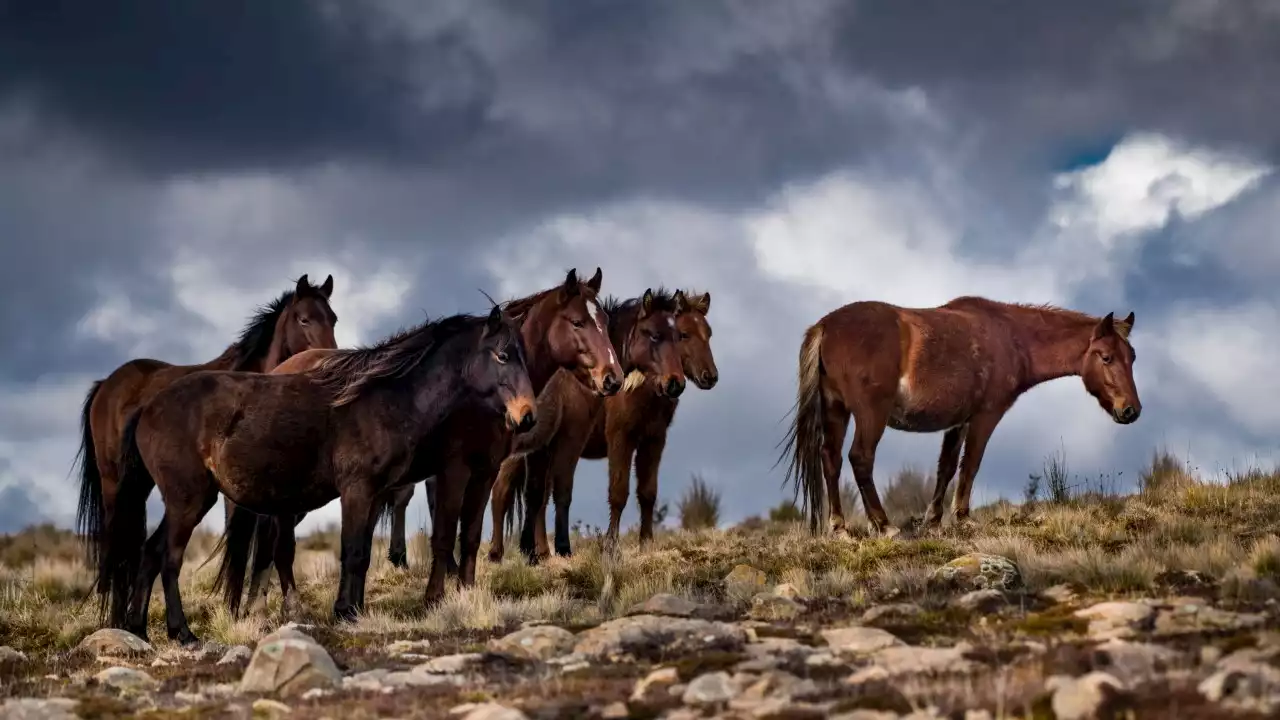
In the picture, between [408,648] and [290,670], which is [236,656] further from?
[290,670]

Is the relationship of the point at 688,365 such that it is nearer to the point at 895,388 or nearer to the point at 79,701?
the point at 895,388

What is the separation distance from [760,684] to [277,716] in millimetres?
2430

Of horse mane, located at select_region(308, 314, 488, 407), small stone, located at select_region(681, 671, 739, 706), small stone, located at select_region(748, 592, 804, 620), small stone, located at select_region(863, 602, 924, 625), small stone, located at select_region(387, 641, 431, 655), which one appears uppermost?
horse mane, located at select_region(308, 314, 488, 407)

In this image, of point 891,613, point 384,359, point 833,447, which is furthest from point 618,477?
point 891,613

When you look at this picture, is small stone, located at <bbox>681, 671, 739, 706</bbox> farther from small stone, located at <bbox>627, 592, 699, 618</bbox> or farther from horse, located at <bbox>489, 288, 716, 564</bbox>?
horse, located at <bbox>489, 288, 716, 564</bbox>

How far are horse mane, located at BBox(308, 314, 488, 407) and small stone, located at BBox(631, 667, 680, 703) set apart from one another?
512 cm

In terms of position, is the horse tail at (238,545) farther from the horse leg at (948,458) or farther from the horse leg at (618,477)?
the horse leg at (948,458)

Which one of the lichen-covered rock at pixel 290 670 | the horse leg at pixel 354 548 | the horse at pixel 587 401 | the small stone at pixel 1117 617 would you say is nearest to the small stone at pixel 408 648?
the lichen-covered rock at pixel 290 670

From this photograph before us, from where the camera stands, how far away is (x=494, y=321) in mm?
12047

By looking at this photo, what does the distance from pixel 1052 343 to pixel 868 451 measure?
3.25 metres

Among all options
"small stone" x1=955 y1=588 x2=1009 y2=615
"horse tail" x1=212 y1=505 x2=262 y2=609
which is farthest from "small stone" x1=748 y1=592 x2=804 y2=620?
"horse tail" x1=212 y1=505 x2=262 y2=609

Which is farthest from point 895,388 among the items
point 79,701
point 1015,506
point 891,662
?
point 79,701

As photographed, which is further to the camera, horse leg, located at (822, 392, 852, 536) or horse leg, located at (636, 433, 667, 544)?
horse leg, located at (636, 433, 667, 544)

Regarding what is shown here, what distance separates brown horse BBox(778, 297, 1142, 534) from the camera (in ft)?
49.9
